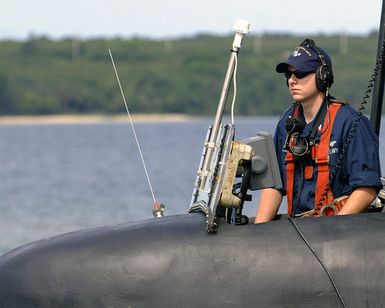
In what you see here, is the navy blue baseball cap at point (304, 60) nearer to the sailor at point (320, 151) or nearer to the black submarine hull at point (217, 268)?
the sailor at point (320, 151)

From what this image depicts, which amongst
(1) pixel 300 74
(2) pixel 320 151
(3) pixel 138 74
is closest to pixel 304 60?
(1) pixel 300 74

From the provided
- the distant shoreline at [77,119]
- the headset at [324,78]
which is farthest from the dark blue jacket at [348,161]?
the distant shoreline at [77,119]

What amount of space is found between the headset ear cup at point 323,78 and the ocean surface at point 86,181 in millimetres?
7813

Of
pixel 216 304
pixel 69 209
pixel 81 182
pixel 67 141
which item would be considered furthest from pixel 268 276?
pixel 67 141

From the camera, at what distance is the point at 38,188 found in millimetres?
25016

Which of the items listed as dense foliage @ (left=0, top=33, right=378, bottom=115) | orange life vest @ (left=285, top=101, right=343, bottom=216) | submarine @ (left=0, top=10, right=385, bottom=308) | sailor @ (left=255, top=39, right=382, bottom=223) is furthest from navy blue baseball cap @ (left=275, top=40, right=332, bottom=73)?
dense foliage @ (left=0, top=33, right=378, bottom=115)

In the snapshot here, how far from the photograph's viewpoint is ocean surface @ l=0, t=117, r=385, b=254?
56.7ft

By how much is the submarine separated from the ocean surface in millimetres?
7822

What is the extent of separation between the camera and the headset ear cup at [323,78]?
21.0 ft

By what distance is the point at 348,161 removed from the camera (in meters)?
6.25

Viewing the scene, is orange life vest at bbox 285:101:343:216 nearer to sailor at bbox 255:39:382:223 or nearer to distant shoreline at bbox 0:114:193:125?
sailor at bbox 255:39:382:223

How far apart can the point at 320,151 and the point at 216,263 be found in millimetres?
840

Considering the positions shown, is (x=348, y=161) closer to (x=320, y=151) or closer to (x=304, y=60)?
(x=320, y=151)

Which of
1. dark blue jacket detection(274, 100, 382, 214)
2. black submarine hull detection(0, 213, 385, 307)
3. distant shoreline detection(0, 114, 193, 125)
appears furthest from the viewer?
distant shoreline detection(0, 114, 193, 125)
